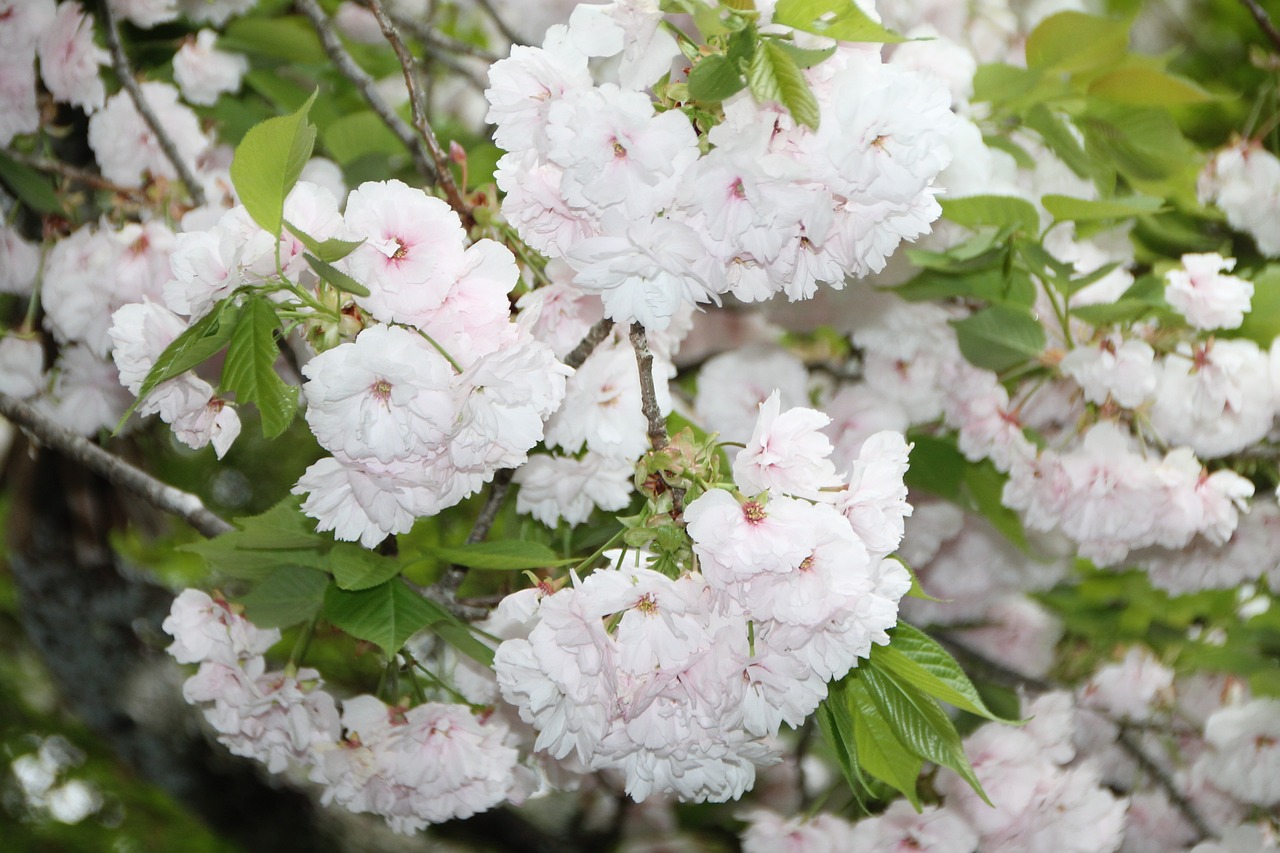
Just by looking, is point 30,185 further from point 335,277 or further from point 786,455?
point 786,455

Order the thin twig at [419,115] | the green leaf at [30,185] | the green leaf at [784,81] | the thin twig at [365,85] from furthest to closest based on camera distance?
1. the green leaf at [30,185]
2. the thin twig at [365,85]
3. the thin twig at [419,115]
4. the green leaf at [784,81]

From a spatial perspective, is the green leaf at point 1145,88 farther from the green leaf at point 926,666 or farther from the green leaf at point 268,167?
the green leaf at point 268,167

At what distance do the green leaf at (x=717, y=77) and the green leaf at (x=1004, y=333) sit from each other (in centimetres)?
63

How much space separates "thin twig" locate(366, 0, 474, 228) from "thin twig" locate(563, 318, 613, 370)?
0.15 m

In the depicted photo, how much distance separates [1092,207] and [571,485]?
59cm

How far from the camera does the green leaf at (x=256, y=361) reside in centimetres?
68

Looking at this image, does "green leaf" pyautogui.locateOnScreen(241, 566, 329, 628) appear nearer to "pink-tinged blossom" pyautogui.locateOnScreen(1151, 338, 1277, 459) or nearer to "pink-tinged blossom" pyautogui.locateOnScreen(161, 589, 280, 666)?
"pink-tinged blossom" pyautogui.locateOnScreen(161, 589, 280, 666)

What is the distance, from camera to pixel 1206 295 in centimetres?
113

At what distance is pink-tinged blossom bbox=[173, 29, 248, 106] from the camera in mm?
1362

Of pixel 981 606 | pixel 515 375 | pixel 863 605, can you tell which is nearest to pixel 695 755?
pixel 863 605

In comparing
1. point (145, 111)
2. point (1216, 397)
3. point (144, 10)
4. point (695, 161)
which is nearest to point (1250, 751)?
point (1216, 397)

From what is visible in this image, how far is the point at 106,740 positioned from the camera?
176 centimetres

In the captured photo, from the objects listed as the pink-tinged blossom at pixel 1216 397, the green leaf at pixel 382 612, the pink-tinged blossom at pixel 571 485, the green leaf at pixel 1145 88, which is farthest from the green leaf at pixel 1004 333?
the green leaf at pixel 382 612

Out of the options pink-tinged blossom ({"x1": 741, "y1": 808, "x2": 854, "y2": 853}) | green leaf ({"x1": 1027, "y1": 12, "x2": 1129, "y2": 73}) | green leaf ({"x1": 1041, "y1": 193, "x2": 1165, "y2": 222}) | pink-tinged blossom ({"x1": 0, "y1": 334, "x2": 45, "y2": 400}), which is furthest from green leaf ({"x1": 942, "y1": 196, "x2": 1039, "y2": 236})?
pink-tinged blossom ({"x1": 0, "y1": 334, "x2": 45, "y2": 400})
